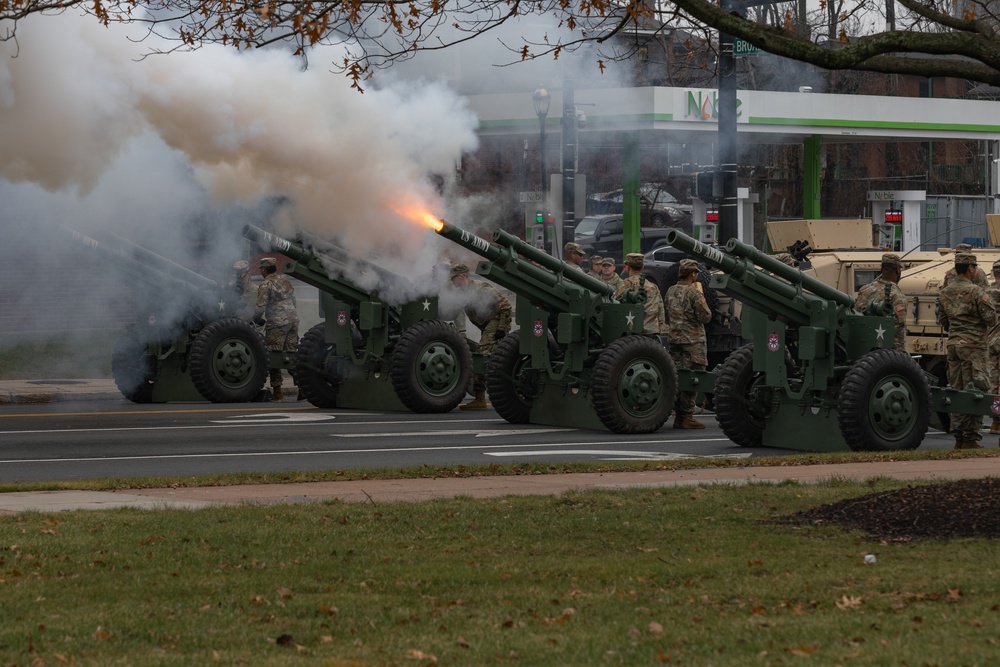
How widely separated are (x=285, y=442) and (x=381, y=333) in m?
4.06

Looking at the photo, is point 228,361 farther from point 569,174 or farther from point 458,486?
point 458,486

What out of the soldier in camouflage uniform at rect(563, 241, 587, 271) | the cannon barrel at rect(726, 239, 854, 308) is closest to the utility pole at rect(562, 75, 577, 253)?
the soldier in camouflage uniform at rect(563, 241, 587, 271)

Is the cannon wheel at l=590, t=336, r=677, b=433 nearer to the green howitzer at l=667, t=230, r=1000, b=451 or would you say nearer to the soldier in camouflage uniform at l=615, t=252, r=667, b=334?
the green howitzer at l=667, t=230, r=1000, b=451

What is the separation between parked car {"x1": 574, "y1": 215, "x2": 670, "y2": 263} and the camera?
141 feet

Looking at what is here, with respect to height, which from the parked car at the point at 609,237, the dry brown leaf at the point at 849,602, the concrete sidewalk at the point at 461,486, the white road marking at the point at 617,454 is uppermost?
the parked car at the point at 609,237

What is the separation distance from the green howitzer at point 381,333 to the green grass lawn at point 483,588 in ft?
29.7

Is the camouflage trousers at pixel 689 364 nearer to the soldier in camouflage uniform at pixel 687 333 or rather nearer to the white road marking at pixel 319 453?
the soldier in camouflage uniform at pixel 687 333

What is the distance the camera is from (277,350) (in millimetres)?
22688

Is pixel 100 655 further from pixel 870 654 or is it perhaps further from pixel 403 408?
pixel 403 408

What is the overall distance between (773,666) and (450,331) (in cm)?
1419

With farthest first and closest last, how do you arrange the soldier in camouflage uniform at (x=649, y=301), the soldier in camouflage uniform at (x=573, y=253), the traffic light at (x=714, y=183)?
the traffic light at (x=714, y=183), the soldier in camouflage uniform at (x=573, y=253), the soldier in camouflage uniform at (x=649, y=301)

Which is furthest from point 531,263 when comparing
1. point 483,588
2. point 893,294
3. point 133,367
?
point 483,588

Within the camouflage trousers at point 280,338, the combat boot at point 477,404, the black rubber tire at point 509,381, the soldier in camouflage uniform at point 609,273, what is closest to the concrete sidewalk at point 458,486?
the black rubber tire at point 509,381

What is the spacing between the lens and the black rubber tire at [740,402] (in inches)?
656
